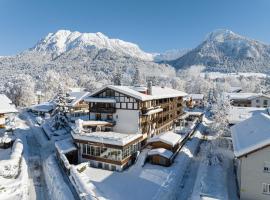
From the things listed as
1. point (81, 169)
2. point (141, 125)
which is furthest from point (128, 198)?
point (141, 125)

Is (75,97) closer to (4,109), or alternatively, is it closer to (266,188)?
(4,109)

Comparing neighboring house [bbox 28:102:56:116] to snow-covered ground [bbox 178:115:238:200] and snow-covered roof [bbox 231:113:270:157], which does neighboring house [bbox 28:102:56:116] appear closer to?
snow-covered ground [bbox 178:115:238:200]

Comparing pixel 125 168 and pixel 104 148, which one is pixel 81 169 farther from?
pixel 125 168

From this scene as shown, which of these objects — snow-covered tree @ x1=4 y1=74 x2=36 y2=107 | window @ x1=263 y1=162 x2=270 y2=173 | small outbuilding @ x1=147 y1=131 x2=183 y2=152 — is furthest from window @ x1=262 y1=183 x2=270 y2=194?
snow-covered tree @ x1=4 y1=74 x2=36 y2=107

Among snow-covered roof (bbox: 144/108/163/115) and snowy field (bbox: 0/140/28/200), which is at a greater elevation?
snow-covered roof (bbox: 144/108/163/115)

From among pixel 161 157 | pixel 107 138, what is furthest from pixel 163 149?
pixel 107 138
